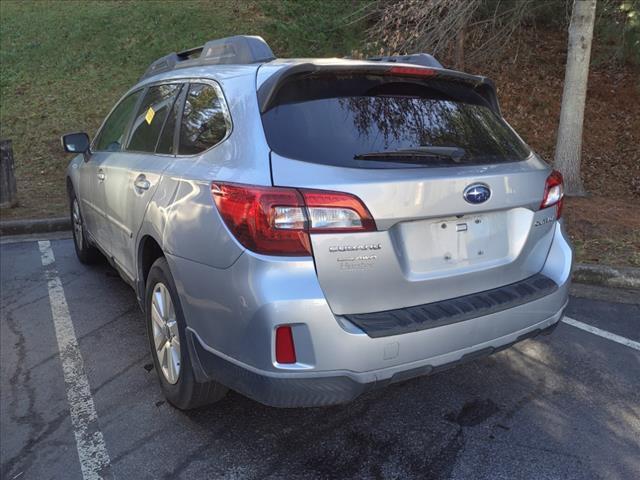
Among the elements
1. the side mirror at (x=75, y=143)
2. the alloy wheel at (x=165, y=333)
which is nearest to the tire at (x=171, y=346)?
the alloy wheel at (x=165, y=333)

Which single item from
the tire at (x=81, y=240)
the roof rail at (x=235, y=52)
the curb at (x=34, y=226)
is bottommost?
the curb at (x=34, y=226)

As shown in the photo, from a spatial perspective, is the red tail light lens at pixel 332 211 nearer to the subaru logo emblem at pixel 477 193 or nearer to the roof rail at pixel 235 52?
the subaru logo emblem at pixel 477 193

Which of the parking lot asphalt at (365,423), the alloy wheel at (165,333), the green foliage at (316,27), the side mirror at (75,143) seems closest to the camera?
the parking lot asphalt at (365,423)

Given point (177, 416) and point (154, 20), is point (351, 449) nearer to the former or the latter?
point (177, 416)

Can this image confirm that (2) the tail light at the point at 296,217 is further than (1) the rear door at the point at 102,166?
No

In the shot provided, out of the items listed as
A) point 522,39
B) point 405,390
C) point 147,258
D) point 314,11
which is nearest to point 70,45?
point 314,11

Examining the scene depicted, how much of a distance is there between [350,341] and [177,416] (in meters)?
1.33

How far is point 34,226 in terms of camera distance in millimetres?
7402

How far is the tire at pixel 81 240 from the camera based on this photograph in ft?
18.3

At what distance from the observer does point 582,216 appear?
6684 mm

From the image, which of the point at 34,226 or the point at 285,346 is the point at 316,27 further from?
the point at 285,346

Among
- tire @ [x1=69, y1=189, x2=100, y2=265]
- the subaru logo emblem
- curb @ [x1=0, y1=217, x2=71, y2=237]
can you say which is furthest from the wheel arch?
curb @ [x1=0, y1=217, x2=71, y2=237]

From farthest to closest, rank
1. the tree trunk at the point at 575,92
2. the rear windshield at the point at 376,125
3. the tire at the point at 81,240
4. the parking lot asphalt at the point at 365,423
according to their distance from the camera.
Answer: the tree trunk at the point at 575,92, the tire at the point at 81,240, the parking lot asphalt at the point at 365,423, the rear windshield at the point at 376,125

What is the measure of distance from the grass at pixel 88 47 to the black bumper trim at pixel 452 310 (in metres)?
6.69
